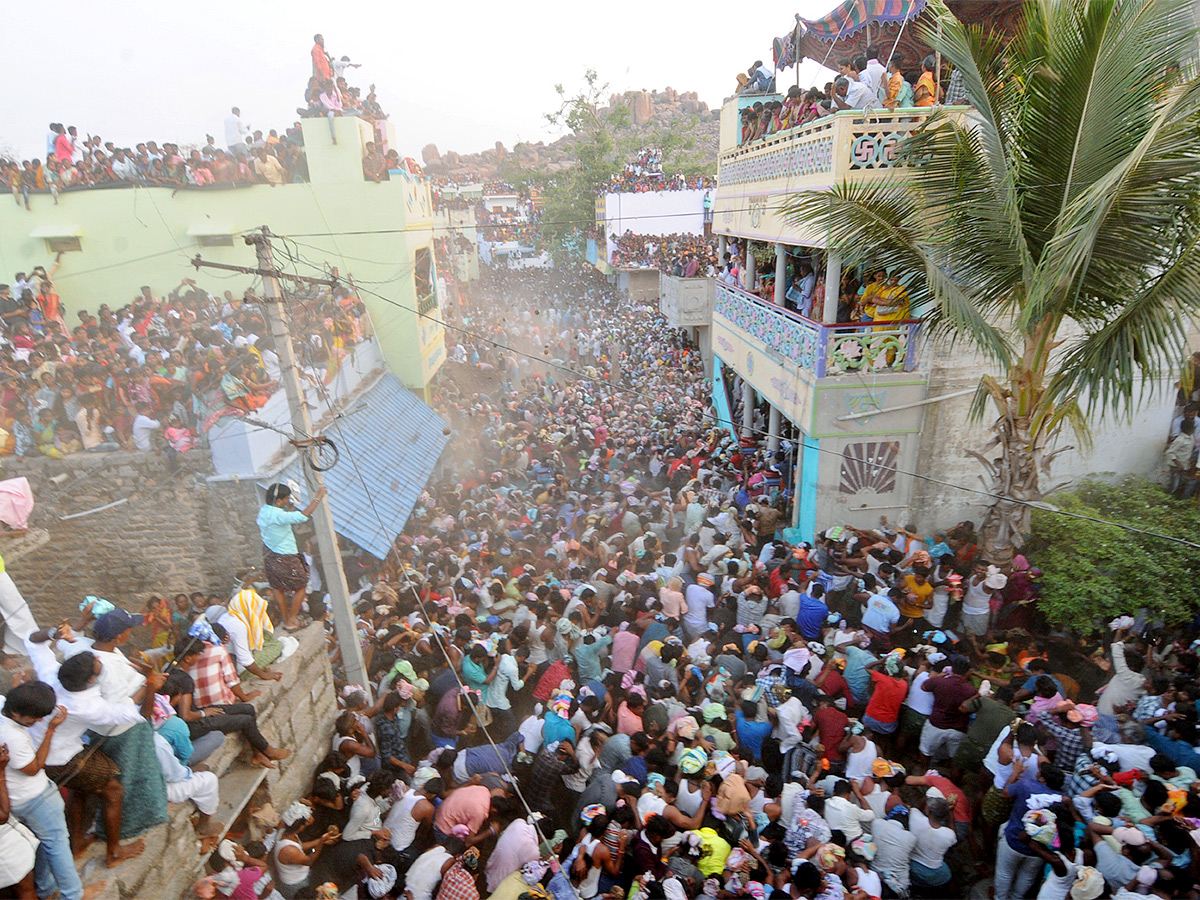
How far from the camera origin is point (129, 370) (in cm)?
957

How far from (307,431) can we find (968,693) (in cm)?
604

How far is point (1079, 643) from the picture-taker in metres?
6.95

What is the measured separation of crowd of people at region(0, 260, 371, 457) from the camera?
28.8 feet

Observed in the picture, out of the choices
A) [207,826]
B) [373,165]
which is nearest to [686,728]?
[207,826]

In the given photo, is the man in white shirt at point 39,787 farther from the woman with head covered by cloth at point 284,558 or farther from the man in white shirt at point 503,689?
the man in white shirt at point 503,689

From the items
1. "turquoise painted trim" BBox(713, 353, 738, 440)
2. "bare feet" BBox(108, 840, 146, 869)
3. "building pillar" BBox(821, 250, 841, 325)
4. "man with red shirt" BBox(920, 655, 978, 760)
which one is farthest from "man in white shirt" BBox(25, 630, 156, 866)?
"turquoise painted trim" BBox(713, 353, 738, 440)

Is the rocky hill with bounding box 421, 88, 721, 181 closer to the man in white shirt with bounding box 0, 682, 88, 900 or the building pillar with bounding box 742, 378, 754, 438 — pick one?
the building pillar with bounding box 742, 378, 754, 438

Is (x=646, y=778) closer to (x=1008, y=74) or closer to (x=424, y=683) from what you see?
(x=424, y=683)

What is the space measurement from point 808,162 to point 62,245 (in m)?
13.3

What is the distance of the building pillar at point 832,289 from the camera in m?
8.58

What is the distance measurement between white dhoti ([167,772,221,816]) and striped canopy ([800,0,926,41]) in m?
10.7

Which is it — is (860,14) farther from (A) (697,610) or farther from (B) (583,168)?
(B) (583,168)

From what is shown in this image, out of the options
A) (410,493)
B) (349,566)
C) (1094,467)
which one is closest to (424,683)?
(349,566)

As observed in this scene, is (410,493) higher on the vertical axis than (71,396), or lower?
lower
